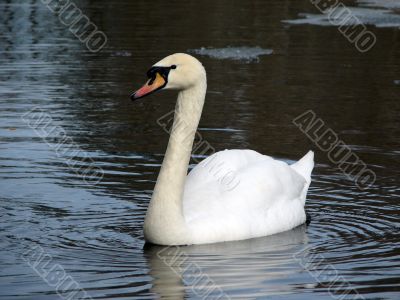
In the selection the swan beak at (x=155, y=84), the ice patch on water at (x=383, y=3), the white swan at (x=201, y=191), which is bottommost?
the ice patch on water at (x=383, y=3)

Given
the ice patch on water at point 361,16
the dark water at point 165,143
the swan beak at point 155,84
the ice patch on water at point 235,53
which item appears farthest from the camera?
the ice patch on water at point 361,16

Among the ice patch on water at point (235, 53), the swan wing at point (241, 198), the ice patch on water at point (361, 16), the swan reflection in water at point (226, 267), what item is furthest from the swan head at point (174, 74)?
the ice patch on water at point (361, 16)

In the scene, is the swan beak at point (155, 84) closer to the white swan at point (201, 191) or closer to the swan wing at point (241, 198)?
the white swan at point (201, 191)

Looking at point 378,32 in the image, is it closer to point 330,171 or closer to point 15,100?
point 15,100

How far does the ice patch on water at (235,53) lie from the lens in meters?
16.3

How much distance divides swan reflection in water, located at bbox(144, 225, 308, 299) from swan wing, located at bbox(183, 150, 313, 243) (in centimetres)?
11

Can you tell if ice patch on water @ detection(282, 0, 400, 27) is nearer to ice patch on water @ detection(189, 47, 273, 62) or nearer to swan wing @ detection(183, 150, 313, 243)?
ice patch on water @ detection(189, 47, 273, 62)

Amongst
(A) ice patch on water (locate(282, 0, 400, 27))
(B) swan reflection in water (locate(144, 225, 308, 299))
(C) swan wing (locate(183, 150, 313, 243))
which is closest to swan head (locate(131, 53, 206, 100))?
(C) swan wing (locate(183, 150, 313, 243))

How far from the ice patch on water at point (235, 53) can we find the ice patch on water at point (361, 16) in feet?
10.4

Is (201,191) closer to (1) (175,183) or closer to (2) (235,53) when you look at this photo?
(1) (175,183)

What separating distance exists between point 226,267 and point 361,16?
13259 mm

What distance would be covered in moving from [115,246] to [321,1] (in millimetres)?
16011

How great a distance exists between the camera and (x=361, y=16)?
19.4 m

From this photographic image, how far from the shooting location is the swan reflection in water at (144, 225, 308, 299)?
6281 millimetres
